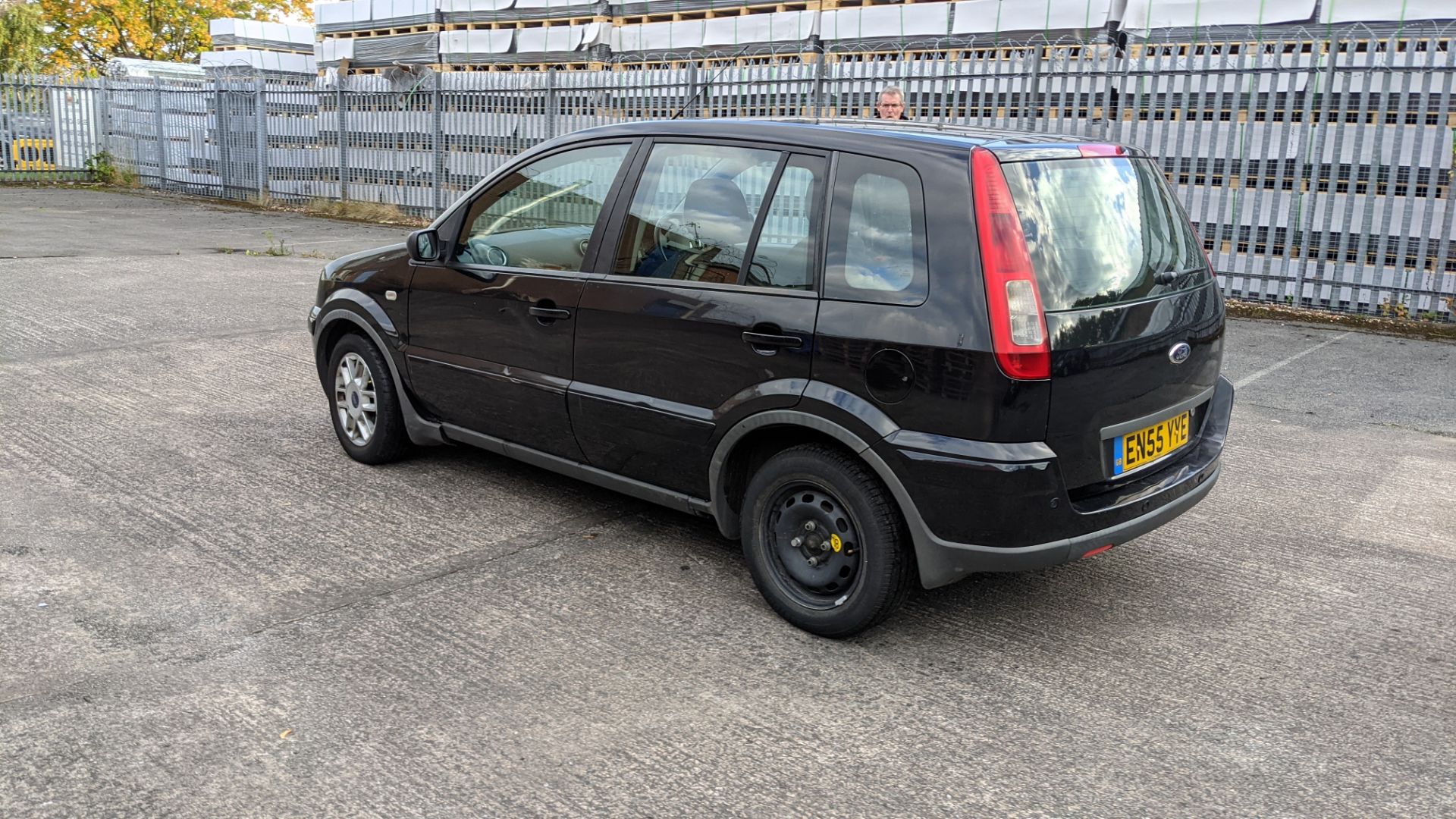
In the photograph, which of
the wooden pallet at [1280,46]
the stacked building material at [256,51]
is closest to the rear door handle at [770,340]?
the wooden pallet at [1280,46]

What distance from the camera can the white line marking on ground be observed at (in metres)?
7.98

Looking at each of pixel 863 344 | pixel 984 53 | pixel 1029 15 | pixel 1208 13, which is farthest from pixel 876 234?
pixel 984 53

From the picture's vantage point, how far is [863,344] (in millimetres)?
3641

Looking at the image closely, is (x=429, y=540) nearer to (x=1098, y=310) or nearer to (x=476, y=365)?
(x=476, y=365)

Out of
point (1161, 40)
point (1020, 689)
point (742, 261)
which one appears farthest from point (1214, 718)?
point (1161, 40)

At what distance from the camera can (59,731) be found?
10.4 ft

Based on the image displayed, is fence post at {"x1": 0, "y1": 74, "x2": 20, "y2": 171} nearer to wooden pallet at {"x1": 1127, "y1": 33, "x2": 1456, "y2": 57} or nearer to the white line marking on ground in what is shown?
wooden pallet at {"x1": 1127, "y1": 33, "x2": 1456, "y2": 57}

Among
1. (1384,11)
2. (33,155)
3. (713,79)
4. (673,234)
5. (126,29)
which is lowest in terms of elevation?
(673,234)

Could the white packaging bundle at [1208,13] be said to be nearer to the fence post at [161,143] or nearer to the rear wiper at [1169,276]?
the rear wiper at [1169,276]

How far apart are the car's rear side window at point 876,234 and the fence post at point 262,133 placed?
1857cm

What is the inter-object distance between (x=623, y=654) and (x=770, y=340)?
1.10 m

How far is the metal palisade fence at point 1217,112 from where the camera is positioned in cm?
1005

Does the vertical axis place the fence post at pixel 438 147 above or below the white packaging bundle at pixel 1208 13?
below

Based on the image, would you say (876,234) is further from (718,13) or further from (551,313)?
(718,13)
